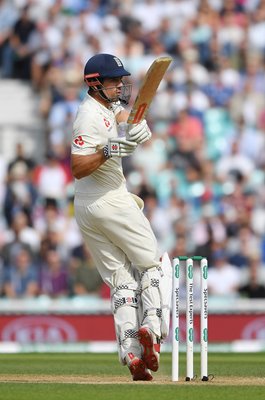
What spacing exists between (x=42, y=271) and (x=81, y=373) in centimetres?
564

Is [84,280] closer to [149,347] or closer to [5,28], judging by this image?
[5,28]

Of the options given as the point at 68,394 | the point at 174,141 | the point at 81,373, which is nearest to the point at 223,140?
the point at 174,141

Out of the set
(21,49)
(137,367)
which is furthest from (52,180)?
(137,367)

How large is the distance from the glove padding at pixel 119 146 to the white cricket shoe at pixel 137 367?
4.39ft

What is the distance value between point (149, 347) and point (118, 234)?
0.78 m

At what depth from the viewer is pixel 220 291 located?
15.9m

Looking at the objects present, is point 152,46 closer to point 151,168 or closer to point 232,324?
point 151,168

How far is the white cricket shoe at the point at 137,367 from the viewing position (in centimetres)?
890

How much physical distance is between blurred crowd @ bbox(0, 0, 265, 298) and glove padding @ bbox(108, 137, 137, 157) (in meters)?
6.97

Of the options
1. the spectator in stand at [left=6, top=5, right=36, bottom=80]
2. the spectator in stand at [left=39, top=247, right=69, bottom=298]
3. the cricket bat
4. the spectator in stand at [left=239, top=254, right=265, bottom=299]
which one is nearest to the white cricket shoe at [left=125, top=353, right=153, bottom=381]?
the cricket bat

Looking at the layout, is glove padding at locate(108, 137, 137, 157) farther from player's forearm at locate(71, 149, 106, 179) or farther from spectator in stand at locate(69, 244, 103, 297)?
spectator in stand at locate(69, 244, 103, 297)

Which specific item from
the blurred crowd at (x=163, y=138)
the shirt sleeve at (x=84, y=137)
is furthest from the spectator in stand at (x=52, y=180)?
the shirt sleeve at (x=84, y=137)

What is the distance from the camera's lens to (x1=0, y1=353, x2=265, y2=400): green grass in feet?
25.7

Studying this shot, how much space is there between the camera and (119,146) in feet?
28.4
